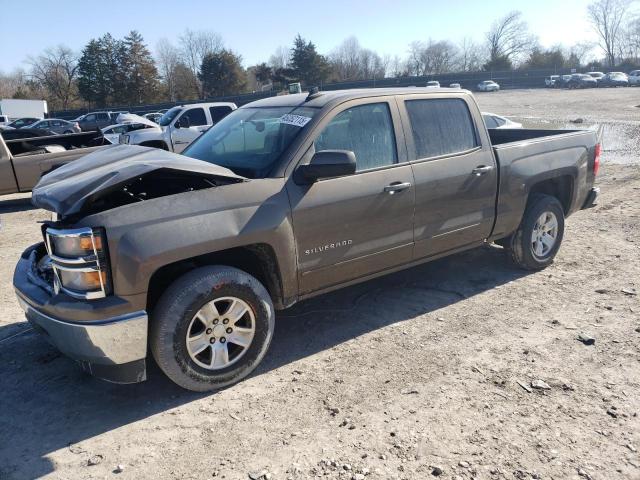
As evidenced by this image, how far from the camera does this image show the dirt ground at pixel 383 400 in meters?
2.76

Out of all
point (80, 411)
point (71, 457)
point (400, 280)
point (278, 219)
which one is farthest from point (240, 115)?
point (71, 457)

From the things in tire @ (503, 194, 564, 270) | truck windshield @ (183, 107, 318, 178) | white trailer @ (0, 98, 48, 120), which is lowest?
tire @ (503, 194, 564, 270)

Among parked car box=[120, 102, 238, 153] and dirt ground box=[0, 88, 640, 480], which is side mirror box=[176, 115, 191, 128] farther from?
dirt ground box=[0, 88, 640, 480]

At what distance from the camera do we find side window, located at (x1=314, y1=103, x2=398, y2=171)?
391 centimetres

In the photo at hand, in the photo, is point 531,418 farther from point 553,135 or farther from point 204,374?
point 553,135

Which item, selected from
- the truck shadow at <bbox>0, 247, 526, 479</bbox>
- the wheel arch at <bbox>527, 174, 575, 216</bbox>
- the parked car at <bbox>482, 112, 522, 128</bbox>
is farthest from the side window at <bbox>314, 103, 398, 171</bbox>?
the parked car at <bbox>482, 112, 522, 128</bbox>

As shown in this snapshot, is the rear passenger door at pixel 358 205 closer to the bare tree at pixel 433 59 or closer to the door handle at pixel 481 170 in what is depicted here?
the door handle at pixel 481 170

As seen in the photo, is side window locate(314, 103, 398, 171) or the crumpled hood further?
side window locate(314, 103, 398, 171)

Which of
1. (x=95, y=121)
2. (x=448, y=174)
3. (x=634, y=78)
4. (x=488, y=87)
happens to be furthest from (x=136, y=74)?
(x=448, y=174)

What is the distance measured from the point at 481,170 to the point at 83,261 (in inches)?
133

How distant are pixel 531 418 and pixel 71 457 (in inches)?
105

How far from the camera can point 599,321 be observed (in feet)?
14.1

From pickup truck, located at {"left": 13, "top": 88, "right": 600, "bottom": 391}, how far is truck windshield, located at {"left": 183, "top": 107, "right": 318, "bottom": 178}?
0.01 m

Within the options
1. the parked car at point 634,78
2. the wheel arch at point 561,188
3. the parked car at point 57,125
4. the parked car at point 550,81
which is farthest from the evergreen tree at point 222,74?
the wheel arch at point 561,188
